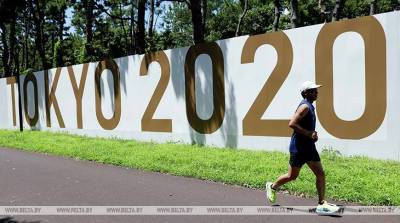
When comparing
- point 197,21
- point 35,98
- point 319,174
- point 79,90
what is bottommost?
point 319,174

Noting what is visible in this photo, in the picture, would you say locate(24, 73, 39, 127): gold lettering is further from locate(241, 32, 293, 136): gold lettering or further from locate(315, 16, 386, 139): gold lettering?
locate(315, 16, 386, 139): gold lettering

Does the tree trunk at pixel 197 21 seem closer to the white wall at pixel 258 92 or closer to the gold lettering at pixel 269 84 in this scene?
the white wall at pixel 258 92

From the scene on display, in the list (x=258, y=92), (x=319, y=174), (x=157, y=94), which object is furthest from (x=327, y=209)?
(x=157, y=94)

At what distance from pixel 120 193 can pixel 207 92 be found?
5.87m

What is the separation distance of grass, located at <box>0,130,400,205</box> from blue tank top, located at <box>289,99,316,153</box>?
129 centimetres

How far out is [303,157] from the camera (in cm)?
665

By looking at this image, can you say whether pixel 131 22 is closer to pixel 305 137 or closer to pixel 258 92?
pixel 258 92

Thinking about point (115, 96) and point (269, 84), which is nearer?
point (269, 84)

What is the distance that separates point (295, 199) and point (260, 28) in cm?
3304

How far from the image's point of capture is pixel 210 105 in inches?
550

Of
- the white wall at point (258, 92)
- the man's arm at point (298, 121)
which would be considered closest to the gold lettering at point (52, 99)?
the white wall at point (258, 92)

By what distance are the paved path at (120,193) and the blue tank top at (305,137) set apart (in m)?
0.86

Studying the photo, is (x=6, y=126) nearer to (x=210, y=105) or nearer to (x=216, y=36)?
(x=210, y=105)
